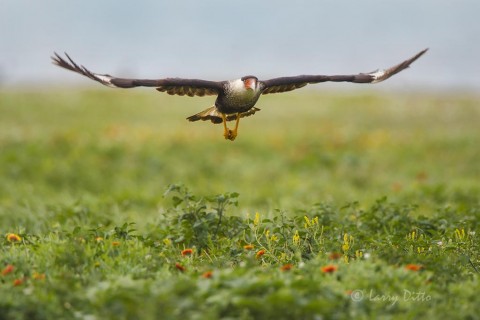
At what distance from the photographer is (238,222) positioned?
6.20m

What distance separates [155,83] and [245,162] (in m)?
8.34

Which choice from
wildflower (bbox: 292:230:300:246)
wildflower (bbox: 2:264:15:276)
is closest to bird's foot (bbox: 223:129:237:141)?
wildflower (bbox: 292:230:300:246)

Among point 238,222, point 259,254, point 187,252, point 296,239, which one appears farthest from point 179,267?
point 238,222

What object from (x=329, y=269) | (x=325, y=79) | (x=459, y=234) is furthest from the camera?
(x=325, y=79)

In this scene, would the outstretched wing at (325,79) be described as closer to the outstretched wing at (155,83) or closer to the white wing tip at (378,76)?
the white wing tip at (378,76)

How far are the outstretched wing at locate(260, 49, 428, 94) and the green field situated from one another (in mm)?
1201

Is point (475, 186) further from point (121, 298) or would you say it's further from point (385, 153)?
point (121, 298)

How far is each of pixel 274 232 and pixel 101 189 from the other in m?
6.28

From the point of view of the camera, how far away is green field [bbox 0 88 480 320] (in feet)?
13.6

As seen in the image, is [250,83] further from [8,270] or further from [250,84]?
[8,270]

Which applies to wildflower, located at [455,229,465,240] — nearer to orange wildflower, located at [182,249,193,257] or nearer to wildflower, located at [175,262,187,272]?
orange wildflower, located at [182,249,193,257]

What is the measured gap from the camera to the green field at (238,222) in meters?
4.16

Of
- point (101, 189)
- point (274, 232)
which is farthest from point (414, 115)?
point (274, 232)

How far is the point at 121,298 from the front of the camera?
399 centimetres
